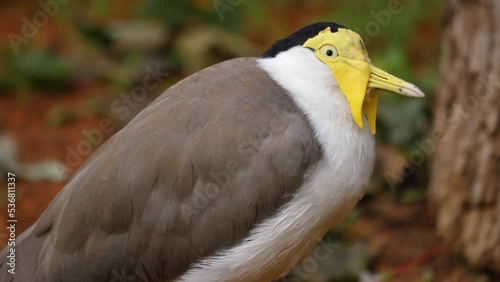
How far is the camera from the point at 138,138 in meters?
3.17

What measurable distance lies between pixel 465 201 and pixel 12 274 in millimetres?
2331

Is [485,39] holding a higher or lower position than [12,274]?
higher

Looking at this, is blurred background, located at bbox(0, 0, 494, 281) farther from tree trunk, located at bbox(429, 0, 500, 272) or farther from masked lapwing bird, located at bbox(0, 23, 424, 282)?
masked lapwing bird, located at bbox(0, 23, 424, 282)

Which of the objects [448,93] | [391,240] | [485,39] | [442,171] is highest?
[485,39]

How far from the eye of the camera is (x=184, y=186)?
10.1ft

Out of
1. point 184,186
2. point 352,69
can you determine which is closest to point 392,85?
point 352,69

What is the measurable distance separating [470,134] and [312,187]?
5.16 ft

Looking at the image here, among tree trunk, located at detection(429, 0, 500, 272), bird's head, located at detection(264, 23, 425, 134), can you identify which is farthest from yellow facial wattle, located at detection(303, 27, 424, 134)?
tree trunk, located at detection(429, 0, 500, 272)

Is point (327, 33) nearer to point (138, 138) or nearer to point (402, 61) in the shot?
point (138, 138)

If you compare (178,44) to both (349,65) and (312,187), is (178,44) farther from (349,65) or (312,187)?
(312,187)

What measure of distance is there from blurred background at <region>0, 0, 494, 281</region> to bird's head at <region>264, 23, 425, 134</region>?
48.8 inches

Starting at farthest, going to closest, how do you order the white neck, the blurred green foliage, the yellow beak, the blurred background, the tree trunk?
1. the blurred green foliage
2. the blurred background
3. the tree trunk
4. the yellow beak
5. the white neck

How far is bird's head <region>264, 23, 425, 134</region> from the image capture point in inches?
123

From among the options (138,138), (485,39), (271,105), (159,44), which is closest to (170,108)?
(138,138)
